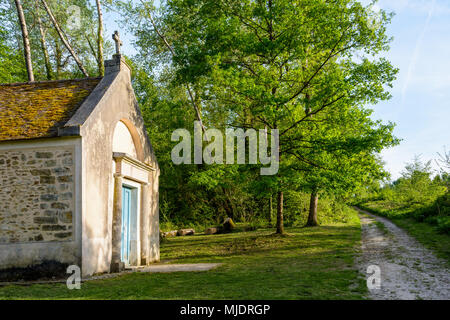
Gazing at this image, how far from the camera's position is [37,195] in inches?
338

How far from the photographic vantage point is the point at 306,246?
519 inches

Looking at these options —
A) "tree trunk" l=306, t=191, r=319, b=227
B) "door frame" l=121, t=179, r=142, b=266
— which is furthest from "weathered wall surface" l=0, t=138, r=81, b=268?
"tree trunk" l=306, t=191, r=319, b=227

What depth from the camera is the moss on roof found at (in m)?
9.00

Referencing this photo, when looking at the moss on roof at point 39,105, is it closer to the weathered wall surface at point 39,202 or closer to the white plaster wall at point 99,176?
the weathered wall surface at point 39,202

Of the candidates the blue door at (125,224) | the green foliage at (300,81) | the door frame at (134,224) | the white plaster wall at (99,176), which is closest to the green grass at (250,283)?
the white plaster wall at (99,176)

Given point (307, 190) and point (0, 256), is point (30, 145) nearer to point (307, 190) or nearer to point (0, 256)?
point (0, 256)

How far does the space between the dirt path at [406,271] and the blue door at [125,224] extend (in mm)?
6619

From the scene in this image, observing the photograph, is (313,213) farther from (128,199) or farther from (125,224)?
(125,224)

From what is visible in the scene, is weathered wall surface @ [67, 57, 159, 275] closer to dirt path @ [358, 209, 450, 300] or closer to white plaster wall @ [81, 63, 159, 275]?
white plaster wall @ [81, 63, 159, 275]

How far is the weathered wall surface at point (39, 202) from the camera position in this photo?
8383 mm

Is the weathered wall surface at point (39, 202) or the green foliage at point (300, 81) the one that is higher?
the green foliage at point (300, 81)

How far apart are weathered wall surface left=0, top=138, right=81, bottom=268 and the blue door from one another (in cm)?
252

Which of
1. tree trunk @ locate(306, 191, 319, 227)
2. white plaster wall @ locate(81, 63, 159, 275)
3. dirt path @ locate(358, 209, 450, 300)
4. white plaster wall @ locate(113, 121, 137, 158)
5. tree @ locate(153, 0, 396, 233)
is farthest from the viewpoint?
tree trunk @ locate(306, 191, 319, 227)

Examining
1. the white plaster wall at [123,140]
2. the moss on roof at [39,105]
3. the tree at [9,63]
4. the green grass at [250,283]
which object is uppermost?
the tree at [9,63]
